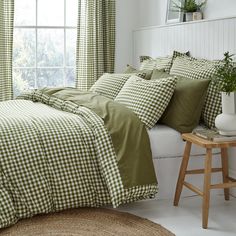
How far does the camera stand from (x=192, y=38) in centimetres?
430

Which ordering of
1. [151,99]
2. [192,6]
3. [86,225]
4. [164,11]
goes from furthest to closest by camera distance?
[164,11] < [192,6] < [151,99] < [86,225]

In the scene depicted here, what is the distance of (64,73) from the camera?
5.77 m

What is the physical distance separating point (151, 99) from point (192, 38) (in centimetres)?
119

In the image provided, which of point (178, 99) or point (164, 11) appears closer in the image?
point (178, 99)

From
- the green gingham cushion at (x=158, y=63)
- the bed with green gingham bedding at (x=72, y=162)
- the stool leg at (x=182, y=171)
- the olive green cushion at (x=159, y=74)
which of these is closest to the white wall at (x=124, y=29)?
the green gingham cushion at (x=158, y=63)

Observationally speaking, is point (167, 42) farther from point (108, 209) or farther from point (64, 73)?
point (108, 209)

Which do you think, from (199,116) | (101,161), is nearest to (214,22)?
(199,116)

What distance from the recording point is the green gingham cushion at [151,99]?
3322 millimetres

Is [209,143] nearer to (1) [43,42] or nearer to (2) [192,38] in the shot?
(2) [192,38]

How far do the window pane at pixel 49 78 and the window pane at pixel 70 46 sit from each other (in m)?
0.16

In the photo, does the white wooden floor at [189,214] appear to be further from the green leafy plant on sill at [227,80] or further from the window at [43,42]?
the window at [43,42]

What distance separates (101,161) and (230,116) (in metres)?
0.84

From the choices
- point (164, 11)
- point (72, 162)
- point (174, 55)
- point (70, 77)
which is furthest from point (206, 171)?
point (70, 77)

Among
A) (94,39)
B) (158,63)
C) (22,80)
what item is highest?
(94,39)
